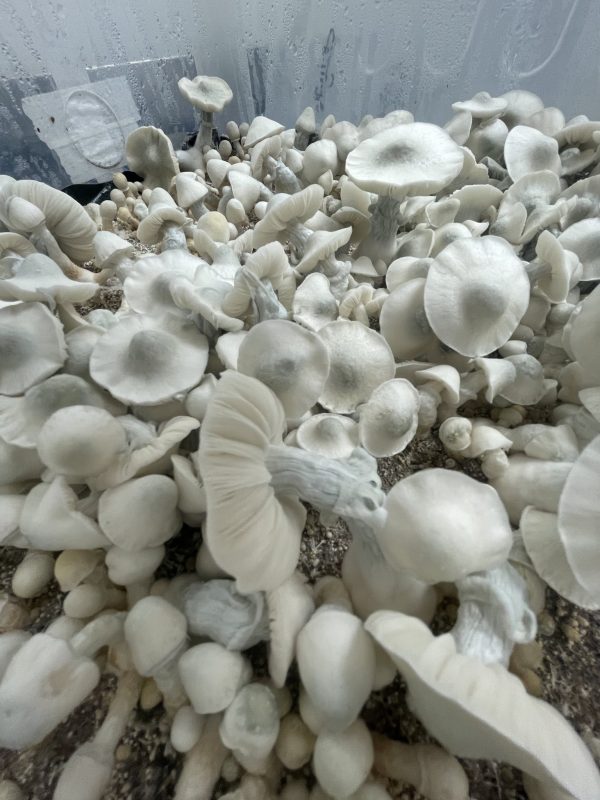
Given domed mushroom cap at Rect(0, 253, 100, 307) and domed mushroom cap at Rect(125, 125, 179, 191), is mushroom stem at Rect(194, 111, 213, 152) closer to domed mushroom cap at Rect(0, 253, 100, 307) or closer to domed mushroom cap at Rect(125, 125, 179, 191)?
domed mushroom cap at Rect(125, 125, 179, 191)

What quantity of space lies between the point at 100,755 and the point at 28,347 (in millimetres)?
759

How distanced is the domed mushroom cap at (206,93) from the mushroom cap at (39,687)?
2053 millimetres

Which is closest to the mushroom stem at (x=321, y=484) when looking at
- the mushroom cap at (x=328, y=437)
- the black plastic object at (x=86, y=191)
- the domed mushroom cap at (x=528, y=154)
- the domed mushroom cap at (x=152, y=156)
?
the mushroom cap at (x=328, y=437)

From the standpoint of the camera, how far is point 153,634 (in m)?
0.67

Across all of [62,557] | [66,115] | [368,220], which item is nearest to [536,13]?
[368,220]

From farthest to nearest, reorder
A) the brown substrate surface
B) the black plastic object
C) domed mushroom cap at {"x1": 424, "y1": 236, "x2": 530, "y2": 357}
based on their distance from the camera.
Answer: the black plastic object, domed mushroom cap at {"x1": 424, "y1": 236, "x2": 530, "y2": 357}, the brown substrate surface

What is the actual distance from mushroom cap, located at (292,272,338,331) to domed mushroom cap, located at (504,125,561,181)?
2.78ft

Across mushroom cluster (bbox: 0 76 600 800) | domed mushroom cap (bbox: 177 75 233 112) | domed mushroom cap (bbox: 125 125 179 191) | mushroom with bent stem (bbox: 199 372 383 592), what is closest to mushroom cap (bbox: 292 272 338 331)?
mushroom cluster (bbox: 0 76 600 800)

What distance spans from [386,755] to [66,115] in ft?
7.75

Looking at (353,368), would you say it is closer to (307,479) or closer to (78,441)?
(307,479)

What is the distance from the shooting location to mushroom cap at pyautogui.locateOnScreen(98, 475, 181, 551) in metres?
0.74

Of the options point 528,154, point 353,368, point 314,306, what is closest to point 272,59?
point 528,154

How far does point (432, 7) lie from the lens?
2.04m

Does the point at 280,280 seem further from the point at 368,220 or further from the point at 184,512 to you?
the point at 184,512
